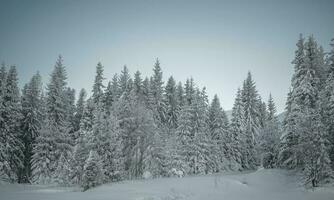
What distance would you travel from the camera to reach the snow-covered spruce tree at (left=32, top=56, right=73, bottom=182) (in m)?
40.8

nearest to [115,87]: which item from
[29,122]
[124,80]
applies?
[124,80]

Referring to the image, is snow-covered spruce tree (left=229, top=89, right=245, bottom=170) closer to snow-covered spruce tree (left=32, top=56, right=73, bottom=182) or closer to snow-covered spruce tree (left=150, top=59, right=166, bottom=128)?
snow-covered spruce tree (left=150, top=59, right=166, bottom=128)

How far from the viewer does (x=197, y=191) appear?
82.6 feet

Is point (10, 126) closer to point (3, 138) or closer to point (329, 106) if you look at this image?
point (3, 138)

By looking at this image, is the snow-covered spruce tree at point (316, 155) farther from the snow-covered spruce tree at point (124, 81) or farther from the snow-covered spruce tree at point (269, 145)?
the snow-covered spruce tree at point (124, 81)

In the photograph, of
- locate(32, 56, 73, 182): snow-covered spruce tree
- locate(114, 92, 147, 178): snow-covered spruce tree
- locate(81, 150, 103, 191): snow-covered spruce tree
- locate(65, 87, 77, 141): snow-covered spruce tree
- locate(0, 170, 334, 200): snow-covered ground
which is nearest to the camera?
locate(0, 170, 334, 200): snow-covered ground

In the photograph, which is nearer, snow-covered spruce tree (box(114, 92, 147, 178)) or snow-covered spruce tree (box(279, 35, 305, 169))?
snow-covered spruce tree (box(279, 35, 305, 169))

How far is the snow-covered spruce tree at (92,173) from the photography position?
2734 centimetres

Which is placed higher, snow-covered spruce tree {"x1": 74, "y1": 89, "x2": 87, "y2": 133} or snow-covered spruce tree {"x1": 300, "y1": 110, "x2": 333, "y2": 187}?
snow-covered spruce tree {"x1": 74, "y1": 89, "x2": 87, "y2": 133}

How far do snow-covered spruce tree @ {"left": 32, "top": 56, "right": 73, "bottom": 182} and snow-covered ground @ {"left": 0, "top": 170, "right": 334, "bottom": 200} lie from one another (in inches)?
534

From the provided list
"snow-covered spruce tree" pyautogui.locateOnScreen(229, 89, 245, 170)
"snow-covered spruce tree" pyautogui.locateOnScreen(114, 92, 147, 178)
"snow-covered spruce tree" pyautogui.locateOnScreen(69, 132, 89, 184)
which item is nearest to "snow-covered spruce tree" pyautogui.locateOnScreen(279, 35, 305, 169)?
"snow-covered spruce tree" pyautogui.locateOnScreen(229, 89, 245, 170)

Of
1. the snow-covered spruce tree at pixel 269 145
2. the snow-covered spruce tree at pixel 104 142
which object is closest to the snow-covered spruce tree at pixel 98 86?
the snow-covered spruce tree at pixel 104 142

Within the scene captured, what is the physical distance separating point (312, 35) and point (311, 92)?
9.18 metres

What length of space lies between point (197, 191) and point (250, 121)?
114 feet
